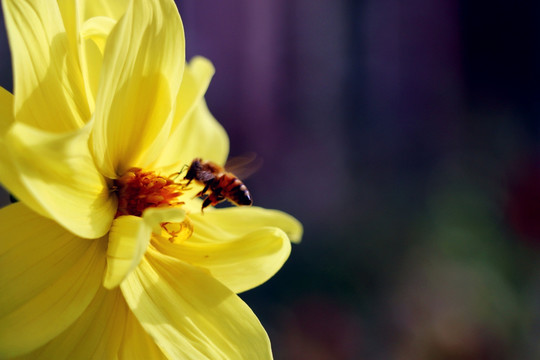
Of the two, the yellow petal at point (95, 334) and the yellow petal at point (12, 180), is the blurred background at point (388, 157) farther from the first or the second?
the yellow petal at point (12, 180)

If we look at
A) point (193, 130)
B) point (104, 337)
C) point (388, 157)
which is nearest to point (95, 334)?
point (104, 337)

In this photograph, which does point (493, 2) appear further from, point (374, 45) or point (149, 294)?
point (149, 294)

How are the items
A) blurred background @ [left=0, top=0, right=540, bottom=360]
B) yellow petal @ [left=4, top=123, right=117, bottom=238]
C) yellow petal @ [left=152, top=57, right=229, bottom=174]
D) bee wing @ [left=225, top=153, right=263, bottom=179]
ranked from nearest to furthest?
yellow petal @ [left=4, top=123, right=117, bottom=238], yellow petal @ [left=152, top=57, right=229, bottom=174], bee wing @ [left=225, top=153, right=263, bottom=179], blurred background @ [left=0, top=0, right=540, bottom=360]

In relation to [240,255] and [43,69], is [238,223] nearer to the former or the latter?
[240,255]

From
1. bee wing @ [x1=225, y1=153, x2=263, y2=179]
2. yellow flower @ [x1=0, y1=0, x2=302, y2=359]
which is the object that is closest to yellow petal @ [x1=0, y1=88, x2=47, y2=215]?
yellow flower @ [x1=0, y1=0, x2=302, y2=359]

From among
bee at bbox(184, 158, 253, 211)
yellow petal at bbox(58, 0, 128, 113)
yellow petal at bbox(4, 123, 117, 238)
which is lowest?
bee at bbox(184, 158, 253, 211)

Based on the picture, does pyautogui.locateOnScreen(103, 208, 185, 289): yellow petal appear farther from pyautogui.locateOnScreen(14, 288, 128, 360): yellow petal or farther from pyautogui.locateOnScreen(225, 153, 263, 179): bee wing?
pyautogui.locateOnScreen(225, 153, 263, 179): bee wing
